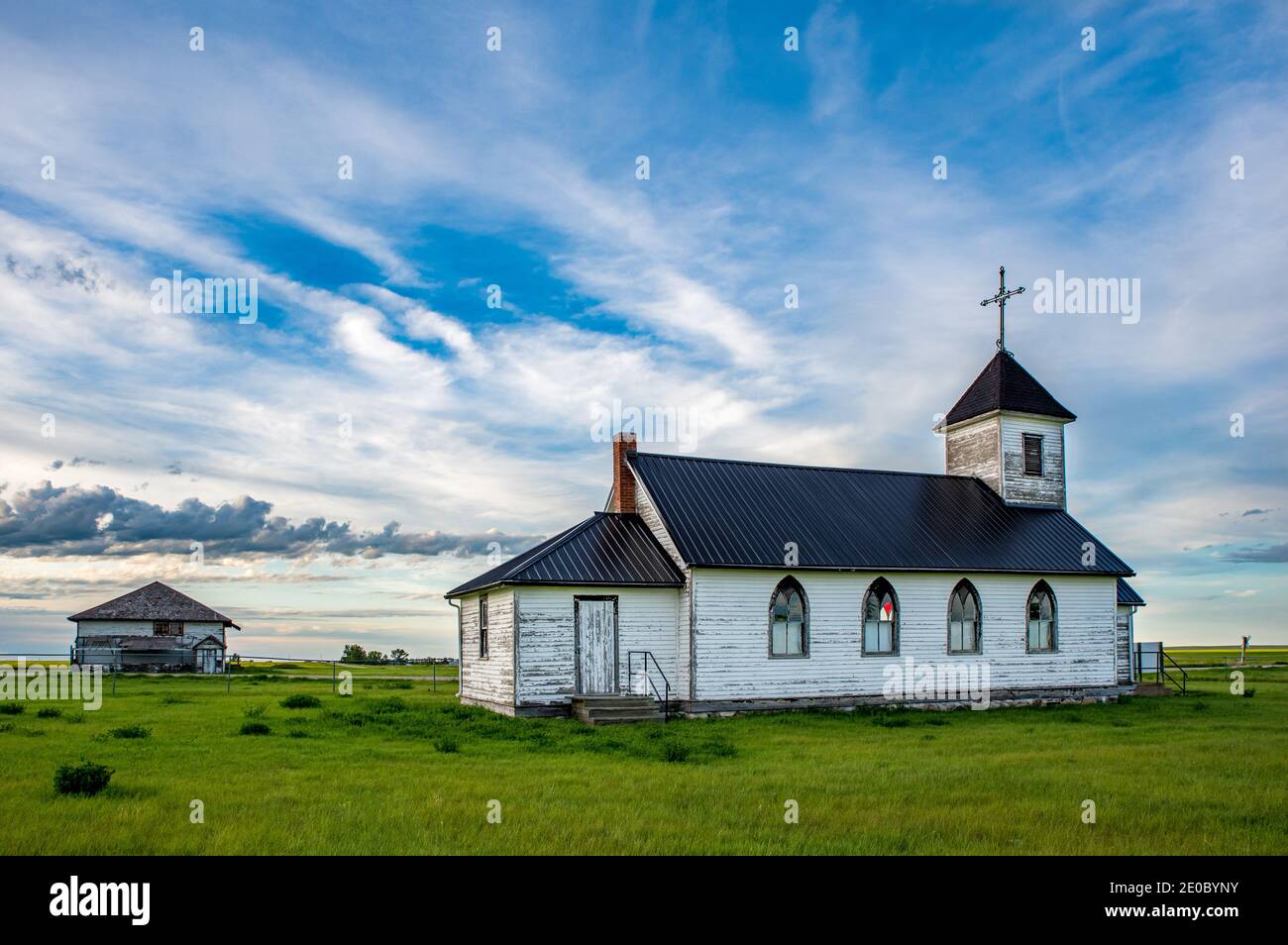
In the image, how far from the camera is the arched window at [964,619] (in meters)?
29.0

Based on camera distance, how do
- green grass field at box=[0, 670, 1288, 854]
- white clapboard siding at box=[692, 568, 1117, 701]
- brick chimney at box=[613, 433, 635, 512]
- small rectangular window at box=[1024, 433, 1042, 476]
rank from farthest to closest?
1. small rectangular window at box=[1024, 433, 1042, 476]
2. brick chimney at box=[613, 433, 635, 512]
3. white clapboard siding at box=[692, 568, 1117, 701]
4. green grass field at box=[0, 670, 1288, 854]

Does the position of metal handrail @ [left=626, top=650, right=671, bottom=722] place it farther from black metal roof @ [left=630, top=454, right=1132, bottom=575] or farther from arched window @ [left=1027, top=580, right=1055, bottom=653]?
arched window @ [left=1027, top=580, right=1055, bottom=653]

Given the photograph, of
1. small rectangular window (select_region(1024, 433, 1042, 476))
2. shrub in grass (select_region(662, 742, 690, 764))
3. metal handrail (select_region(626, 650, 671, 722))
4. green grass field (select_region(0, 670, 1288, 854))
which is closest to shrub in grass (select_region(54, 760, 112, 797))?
green grass field (select_region(0, 670, 1288, 854))

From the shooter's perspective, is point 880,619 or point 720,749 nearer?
point 720,749

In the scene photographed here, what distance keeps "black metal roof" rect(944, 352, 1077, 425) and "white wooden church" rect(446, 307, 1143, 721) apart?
178 mm

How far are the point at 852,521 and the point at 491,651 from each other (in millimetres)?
11317

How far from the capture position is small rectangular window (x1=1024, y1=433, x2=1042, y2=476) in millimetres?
35406

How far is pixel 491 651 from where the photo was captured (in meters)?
26.6

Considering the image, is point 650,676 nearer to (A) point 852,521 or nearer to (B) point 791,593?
(B) point 791,593

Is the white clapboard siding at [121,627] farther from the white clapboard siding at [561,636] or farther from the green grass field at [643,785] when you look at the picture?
the white clapboard siding at [561,636]

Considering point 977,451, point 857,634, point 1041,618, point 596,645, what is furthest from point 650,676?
point 977,451

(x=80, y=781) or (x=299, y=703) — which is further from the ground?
(x=80, y=781)

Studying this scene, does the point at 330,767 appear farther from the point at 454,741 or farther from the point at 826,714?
the point at 826,714
